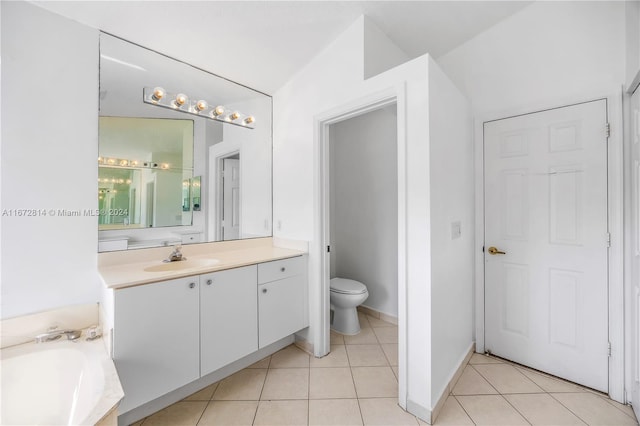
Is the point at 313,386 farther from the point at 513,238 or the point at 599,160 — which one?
the point at 599,160

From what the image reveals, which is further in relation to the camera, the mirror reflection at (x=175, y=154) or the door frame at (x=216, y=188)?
the door frame at (x=216, y=188)

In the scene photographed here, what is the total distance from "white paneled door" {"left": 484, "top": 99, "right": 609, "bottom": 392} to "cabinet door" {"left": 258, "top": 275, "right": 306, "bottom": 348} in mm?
1571

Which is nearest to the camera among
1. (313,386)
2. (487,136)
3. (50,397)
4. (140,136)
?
(50,397)

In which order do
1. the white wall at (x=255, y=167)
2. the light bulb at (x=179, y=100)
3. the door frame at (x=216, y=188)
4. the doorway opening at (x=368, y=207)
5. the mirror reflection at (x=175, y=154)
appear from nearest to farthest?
the mirror reflection at (x=175, y=154) < the light bulb at (x=179, y=100) < the door frame at (x=216, y=188) < the white wall at (x=255, y=167) < the doorway opening at (x=368, y=207)

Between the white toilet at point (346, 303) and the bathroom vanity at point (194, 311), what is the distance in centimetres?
43

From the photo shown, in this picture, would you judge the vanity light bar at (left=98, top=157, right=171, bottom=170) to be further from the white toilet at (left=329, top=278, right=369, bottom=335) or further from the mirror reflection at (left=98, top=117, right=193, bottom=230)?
the white toilet at (left=329, top=278, right=369, bottom=335)

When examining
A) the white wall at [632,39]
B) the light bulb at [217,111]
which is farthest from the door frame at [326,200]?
the white wall at [632,39]

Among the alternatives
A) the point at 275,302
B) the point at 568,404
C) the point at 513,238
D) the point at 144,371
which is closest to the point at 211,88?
the point at 275,302


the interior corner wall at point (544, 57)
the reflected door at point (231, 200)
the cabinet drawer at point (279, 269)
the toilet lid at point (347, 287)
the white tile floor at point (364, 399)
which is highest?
the interior corner wall at point (544, 57)

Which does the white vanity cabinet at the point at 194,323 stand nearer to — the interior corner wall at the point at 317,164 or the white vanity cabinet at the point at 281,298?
the white vanity cabinet at the point at 281,298

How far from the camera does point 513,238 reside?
6.64ft

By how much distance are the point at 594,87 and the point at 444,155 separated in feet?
3.57

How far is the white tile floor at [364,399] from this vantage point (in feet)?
4.90

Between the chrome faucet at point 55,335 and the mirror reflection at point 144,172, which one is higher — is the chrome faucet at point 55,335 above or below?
below
